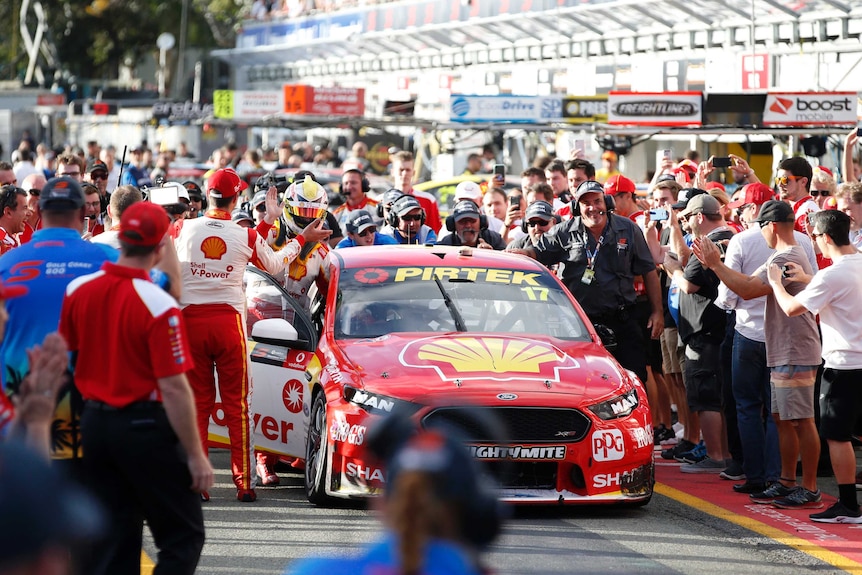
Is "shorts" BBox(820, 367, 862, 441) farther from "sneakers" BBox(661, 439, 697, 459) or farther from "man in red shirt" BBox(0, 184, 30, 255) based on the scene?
"man in red shirt" BBox(0, 184, 30, 255)

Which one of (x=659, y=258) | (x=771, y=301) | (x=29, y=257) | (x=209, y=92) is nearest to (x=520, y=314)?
(x=771, y=301)

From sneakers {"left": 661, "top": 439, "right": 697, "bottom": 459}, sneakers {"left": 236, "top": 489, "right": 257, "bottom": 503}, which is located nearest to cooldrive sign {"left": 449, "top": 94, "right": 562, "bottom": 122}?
sneakers {"left": 661, "top": 439, "right": 697, "bottom": 459}

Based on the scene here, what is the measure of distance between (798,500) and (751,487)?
528 mm

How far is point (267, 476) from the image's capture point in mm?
9172

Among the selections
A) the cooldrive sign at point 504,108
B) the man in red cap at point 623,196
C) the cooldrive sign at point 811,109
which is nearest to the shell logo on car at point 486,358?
the man in red cap at point 623,196

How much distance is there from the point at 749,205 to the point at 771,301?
1.97 meters

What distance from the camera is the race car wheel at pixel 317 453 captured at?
8.05m

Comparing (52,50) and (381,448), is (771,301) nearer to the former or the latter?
(381,448)

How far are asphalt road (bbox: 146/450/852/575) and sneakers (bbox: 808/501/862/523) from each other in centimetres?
53

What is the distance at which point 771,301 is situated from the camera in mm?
8594

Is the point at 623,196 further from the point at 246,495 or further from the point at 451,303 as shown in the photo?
the point at 246,495

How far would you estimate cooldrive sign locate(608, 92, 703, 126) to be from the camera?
18844 millimetres

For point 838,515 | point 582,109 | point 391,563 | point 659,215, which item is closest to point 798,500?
point 838,515

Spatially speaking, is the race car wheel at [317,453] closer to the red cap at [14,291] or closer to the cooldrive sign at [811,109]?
the red cap at [14,291]
